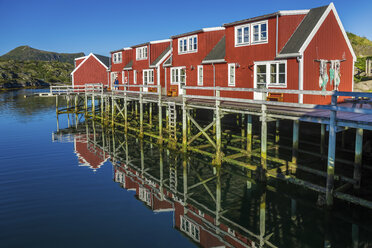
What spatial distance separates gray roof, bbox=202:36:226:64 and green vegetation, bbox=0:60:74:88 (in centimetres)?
11585

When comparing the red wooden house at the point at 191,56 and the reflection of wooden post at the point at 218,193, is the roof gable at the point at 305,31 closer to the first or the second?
the red wooden house at the point at 191,56

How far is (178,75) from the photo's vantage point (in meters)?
30.3

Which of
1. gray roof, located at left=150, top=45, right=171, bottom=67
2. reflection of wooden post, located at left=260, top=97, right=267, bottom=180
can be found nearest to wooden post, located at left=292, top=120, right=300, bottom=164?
reflection of wooden post, located at left=260, top=97, right=267, bottom=180

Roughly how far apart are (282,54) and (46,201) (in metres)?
14.5

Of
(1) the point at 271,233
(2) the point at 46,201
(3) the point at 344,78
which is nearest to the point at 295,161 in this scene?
(1) the point at 271,233

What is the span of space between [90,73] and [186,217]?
153 ft

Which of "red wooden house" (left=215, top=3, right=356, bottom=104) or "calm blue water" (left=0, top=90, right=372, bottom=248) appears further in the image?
"red wooden house" (left=215, top=3, right=356, bottom=104)

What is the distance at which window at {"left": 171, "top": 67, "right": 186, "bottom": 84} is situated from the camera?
2983 centimetres

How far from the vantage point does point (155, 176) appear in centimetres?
1856

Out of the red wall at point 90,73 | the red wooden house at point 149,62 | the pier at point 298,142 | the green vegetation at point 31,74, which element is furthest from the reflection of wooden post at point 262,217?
the green vegetation at point 31,74

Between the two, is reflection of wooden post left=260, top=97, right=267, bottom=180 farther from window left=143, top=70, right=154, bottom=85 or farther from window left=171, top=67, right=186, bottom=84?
window left=143, top=70, right=154, bottom=85

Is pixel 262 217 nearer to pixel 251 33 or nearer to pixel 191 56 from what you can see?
pixel 251 33

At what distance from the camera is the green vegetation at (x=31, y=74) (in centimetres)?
13125

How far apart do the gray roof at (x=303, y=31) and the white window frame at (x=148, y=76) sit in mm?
19249
